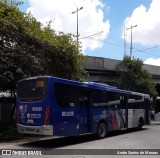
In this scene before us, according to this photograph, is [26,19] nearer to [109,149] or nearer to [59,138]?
[59,138]

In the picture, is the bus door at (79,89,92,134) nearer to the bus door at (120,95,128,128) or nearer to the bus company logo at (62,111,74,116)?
the bus company logo at (62,111,74,116)

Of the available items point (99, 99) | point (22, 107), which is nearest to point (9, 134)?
point (22, 107)

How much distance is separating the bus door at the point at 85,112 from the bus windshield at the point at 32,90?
2.40 m

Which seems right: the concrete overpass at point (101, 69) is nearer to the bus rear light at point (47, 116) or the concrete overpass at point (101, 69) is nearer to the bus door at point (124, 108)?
the bus door at point (124, 108)

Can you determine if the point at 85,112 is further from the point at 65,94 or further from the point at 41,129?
the point at 41,129

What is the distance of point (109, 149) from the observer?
13.6 m

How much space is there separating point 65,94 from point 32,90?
4.82ft

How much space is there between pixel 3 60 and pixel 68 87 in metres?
4.30

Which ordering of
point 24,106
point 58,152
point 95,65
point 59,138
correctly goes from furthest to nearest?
1. point 95,65
2. point 59,138
3. point 24,106
4. point 58,152

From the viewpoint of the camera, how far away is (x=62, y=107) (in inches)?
595

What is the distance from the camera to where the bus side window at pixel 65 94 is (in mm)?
14938

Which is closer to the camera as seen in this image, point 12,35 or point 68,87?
point 68,87

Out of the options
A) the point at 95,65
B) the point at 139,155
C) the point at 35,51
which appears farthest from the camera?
the point at 95,65

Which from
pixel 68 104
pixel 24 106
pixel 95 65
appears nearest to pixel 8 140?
pixel 24 106
